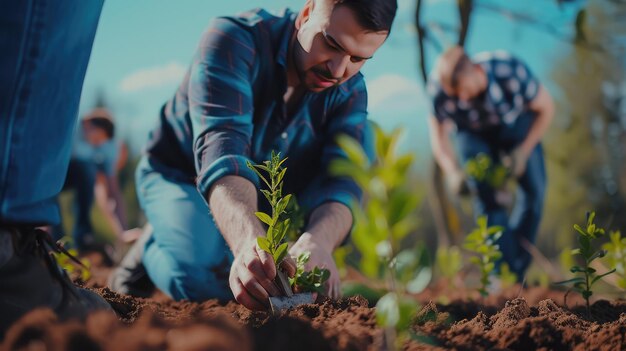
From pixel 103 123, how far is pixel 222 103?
5181 millimetres

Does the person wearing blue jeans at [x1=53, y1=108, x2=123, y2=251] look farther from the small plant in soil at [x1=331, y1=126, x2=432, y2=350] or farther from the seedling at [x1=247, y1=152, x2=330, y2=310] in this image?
the small plant in soil at [x1=331, y1=126, x2=432, y2=350]

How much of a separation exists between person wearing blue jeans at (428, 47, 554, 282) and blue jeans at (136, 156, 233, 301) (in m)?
2.36

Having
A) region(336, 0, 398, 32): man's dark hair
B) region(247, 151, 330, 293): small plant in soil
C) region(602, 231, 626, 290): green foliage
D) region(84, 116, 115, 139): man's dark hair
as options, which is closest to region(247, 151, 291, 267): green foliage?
region(247, 151, 330, 293): small plant in soil

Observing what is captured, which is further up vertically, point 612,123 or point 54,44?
point 54,44

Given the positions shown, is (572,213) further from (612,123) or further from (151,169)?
(151,169)

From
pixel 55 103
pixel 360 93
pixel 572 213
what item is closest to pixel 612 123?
pixel 572 213

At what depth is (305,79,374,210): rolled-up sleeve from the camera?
205 cm

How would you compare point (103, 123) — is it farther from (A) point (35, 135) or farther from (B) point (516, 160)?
(A) point (35, 135)

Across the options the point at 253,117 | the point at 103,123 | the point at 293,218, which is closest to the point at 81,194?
the point at 103,123

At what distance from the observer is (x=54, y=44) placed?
112 cm

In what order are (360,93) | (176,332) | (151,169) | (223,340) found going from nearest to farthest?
(223,340) < (176,332) < (360,93) < (151,169)

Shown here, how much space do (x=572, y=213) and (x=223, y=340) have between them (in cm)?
1749

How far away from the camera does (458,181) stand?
4.57 metres

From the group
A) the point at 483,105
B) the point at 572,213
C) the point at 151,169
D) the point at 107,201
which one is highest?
the point at 483,105
